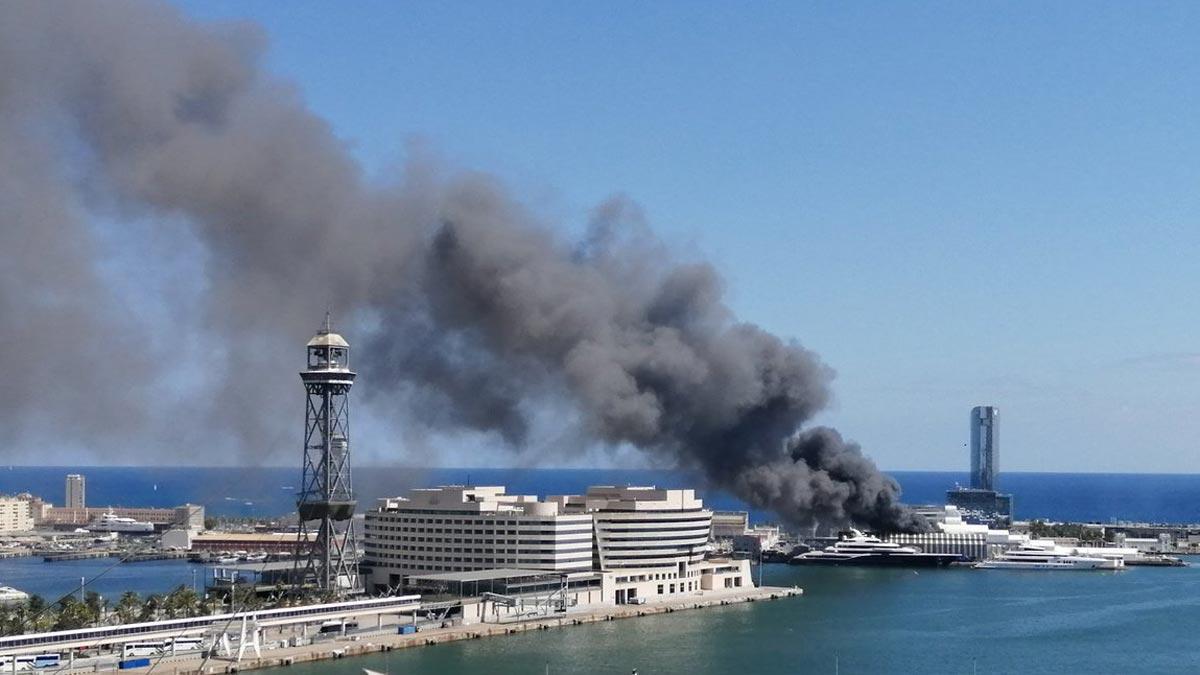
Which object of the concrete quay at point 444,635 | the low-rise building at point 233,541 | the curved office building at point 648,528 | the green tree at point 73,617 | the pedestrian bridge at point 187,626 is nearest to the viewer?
the pedestrian bridge at point 187,626

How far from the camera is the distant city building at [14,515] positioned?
109 meters

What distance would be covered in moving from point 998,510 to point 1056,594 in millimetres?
48673

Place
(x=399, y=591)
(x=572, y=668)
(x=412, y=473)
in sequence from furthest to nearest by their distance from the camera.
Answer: (x=412, y=473) < (x=399, y=591) < (x=572, y=668)

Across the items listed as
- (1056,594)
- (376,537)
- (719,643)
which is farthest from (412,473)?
(719,643)

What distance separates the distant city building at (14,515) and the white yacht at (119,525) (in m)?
4.44

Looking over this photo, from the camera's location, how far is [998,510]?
114375 millimetres

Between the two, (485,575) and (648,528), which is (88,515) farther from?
(485,575)

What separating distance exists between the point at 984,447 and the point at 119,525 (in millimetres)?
70437

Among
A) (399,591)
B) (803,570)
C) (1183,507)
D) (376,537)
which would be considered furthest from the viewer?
(1183,507)

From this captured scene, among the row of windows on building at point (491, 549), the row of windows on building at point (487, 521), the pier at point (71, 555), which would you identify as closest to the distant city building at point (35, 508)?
the pier at point (71, 555)

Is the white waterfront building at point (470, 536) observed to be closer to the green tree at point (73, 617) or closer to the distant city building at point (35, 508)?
the green tree at point (73, 617)

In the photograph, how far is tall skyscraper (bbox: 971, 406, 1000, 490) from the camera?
13262 centimetres

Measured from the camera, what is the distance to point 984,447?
134000 mm

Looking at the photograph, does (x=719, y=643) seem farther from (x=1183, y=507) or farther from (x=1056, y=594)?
(x=1183, y=507)
